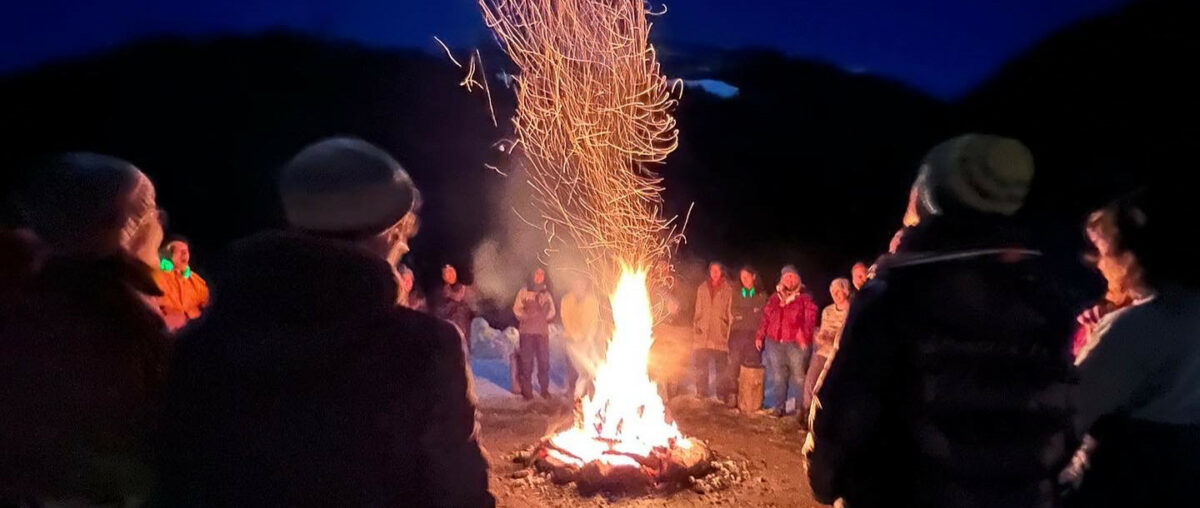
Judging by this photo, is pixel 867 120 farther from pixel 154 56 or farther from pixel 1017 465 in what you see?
pixel 1017 465

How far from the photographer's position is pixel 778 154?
25.2 metres

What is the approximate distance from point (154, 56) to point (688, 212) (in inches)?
652

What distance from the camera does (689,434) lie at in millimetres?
8461

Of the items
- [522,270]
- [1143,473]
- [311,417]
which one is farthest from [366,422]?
[522,270]

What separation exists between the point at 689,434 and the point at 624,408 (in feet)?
4.20

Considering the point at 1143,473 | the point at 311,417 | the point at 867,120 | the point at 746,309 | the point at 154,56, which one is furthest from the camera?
the point at 867,120

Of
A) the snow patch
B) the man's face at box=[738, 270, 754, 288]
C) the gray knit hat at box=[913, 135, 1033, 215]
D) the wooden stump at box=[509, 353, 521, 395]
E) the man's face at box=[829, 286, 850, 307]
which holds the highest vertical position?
the snow patch

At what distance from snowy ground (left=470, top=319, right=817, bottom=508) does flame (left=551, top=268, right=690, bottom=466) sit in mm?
444

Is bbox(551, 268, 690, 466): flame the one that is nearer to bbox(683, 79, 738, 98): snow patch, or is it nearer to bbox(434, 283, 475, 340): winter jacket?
bbox(434, 283, 475, 340): winter jacket

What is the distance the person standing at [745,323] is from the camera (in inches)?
376

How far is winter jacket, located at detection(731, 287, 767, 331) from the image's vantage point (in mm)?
9555

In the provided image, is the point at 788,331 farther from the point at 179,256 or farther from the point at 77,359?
the point at 77,359

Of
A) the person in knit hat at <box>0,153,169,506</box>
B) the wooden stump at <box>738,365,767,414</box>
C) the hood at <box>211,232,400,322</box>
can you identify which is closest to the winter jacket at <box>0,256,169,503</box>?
the person in knit hat at <box>0,153,169,506</box>

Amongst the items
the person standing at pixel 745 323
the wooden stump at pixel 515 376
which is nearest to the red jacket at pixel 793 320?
the person standing at pixel 745 323
